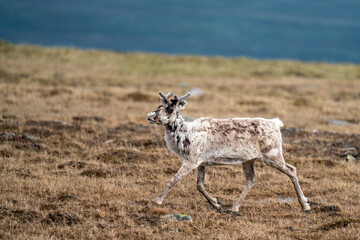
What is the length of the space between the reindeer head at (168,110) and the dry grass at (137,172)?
1657mm

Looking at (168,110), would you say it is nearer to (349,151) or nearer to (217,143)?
(217,143)

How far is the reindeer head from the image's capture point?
10500 millimetres

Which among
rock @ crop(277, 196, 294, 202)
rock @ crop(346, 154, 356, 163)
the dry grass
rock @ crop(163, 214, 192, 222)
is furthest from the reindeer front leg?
rock @ crop(346, 154, 356, 163)

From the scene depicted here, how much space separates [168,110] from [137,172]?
10.7 feet

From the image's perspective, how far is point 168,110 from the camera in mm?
10672

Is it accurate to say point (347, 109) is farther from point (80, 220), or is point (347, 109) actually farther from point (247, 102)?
point (80, 220)

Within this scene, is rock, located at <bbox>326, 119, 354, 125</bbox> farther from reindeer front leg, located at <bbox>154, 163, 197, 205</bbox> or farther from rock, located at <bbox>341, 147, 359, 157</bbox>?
reindeer front leg, located at <bbox>154, 163, 197, 205</bbox>

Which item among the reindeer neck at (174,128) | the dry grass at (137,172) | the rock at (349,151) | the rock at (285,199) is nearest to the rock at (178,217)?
the dry grass at (137,172)

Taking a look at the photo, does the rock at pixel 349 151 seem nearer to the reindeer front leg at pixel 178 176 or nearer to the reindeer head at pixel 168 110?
the reindeer front leg at pixel 178 176

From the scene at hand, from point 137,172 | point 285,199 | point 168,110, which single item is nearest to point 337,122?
point 285,199

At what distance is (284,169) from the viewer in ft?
35.7

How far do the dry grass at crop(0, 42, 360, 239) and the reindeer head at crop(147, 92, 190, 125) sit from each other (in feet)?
5.44

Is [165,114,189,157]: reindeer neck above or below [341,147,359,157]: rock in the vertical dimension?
above

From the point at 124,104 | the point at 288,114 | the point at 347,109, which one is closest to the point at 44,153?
the point at 124,104
